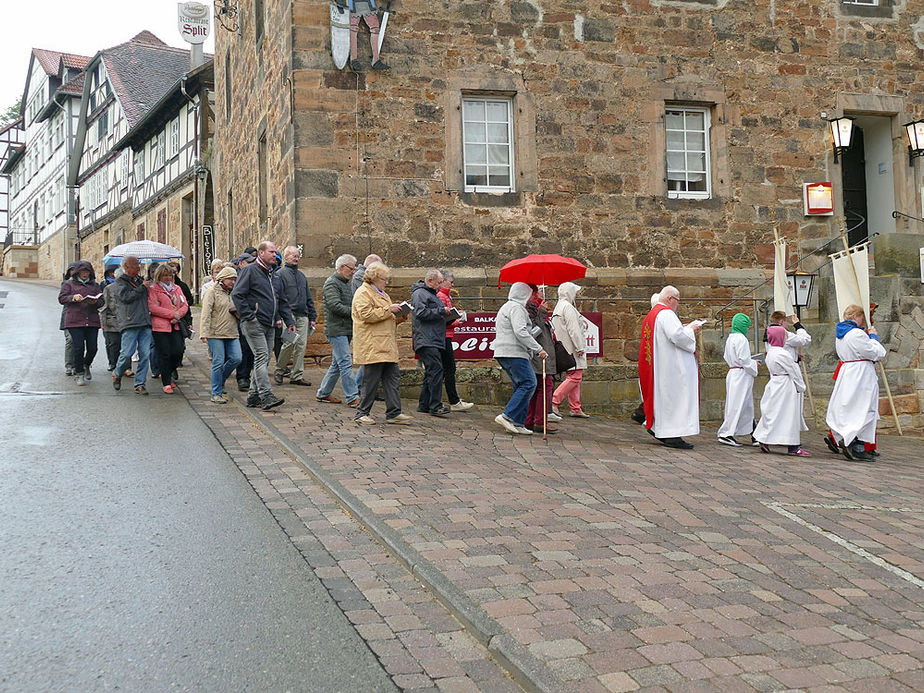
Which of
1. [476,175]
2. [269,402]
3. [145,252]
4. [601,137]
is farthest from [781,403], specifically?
[145,252]

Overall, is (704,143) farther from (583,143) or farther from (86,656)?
(86,656)

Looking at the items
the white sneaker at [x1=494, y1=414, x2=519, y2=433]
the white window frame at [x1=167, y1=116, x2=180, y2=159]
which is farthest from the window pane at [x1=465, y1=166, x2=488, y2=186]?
the white window frame at [x1=167, y1=116, x2=180, y2=159]

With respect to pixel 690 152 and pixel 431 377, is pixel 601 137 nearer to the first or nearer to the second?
pixel 690 152

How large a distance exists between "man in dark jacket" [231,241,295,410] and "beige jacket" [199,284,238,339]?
2.29 ft

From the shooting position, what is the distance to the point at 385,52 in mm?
13602

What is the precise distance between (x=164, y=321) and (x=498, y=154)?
18.7 feet

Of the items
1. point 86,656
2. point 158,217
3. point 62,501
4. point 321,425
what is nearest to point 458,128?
point 321,425

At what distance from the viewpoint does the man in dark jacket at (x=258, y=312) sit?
983 cm

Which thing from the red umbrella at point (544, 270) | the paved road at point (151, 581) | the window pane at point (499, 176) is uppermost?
the window pane at point (499, 176)

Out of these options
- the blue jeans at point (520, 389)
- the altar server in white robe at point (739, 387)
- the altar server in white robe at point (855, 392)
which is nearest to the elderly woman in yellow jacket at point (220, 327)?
the blue jeans at point (520, 389)

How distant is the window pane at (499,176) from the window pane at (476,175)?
89 mm

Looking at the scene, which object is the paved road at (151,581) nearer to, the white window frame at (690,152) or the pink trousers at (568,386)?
the pink trousers at (568,386)

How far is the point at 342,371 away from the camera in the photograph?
34.2 feet

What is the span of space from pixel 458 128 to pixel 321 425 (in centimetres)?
640
